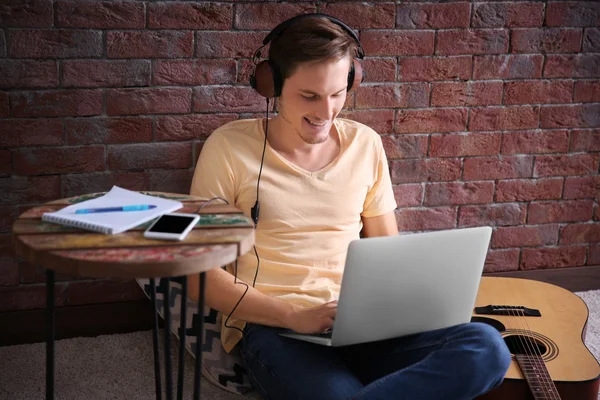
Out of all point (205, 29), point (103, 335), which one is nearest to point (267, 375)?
point (103, 335)

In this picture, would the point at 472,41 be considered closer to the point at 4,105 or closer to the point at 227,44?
the point at 227,44

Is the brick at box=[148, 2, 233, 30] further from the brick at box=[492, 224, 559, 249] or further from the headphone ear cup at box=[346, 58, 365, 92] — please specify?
the brick at box=[492, 224, 559, 249]

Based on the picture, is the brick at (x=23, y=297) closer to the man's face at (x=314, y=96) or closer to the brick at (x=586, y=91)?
the man's face at (x=314, y=96)

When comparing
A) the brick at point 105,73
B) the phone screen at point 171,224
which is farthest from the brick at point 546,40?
the phone screen at point 171,224

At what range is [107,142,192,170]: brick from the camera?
193cm

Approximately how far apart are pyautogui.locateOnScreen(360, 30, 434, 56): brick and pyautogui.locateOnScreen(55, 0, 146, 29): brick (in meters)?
0.64

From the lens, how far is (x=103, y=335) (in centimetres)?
207

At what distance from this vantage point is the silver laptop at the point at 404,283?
1.32 metres

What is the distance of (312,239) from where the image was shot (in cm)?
170

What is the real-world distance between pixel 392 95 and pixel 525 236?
71cm

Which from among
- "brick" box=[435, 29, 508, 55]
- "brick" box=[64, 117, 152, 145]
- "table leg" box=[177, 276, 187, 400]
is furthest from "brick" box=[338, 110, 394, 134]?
"table leg" box=[177, 276, 187, 400]

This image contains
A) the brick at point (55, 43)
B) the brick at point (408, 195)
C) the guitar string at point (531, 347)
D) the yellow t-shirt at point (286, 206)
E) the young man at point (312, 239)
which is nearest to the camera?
the young man at point (312, 239)

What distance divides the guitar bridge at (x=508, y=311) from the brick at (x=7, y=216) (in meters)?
1.28

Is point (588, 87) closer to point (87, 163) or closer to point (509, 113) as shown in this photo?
point (509, 113)
